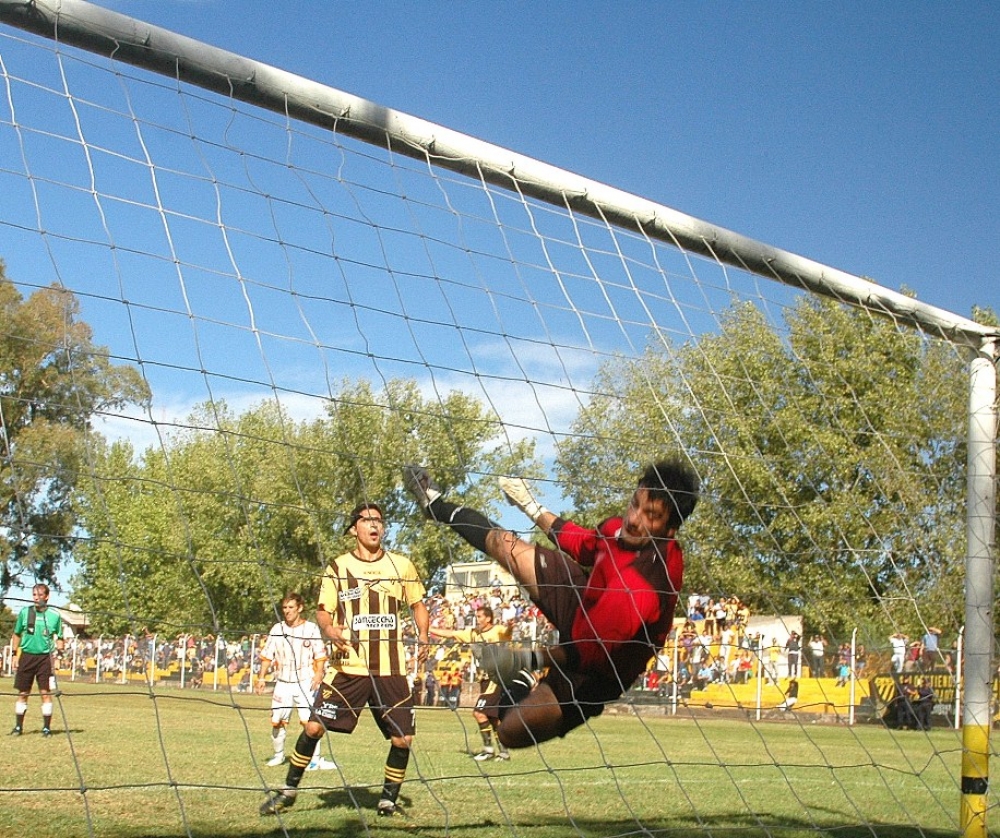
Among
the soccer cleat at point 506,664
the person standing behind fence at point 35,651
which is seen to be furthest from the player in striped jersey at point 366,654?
the person standing behind fence at point 35,651

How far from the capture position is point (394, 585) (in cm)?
670

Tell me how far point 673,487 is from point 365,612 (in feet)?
8.28

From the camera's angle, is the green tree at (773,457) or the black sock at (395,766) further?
the black sock at (395,766)

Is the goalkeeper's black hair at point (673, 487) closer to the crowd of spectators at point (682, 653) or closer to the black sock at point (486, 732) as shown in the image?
the crowd of spectators at point (682, 653)

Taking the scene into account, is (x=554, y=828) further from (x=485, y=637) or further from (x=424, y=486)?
(x=485, y=637)

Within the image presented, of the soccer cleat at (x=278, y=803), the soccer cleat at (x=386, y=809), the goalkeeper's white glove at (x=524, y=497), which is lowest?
the soccer cleat at (x=386, y=809)

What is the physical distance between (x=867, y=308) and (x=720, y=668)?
7.44 m

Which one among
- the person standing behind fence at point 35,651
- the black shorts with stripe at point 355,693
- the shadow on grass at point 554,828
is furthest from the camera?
the person standing behind fence at point 35,651

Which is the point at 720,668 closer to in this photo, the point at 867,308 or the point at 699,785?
the point at 699,785

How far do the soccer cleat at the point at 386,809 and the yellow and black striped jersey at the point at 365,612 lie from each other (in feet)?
2.34

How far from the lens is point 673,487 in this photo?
471cm

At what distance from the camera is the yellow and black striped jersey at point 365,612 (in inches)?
258

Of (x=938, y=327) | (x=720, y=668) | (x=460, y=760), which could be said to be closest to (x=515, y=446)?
(x=938, y=327)

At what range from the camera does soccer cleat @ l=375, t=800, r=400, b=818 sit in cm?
629
